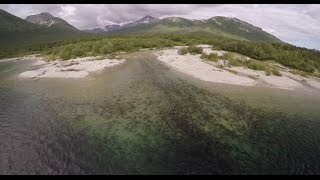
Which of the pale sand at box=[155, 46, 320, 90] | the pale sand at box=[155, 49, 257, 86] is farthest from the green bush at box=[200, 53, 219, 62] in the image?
the pale sand at box=[155, 46, 320, 90]

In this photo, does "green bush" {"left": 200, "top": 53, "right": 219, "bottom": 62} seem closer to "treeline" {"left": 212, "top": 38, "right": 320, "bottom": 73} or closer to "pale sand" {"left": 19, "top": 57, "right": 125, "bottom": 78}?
"treeline" {"left": 212, "top": 38, "right": 320, "bottom": 73}

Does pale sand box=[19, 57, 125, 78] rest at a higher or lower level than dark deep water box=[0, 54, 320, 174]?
higher

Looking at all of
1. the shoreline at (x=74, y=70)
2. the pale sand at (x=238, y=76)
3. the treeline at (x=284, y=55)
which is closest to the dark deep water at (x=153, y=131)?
the pale sand at (x=238, y=76)

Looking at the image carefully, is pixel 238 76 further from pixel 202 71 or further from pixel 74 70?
pixel 74 70

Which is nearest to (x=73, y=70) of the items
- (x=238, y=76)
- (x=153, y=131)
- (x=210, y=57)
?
(x=238, y=76)

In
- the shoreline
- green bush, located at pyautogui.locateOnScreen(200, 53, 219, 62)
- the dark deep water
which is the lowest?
the dark deep water
